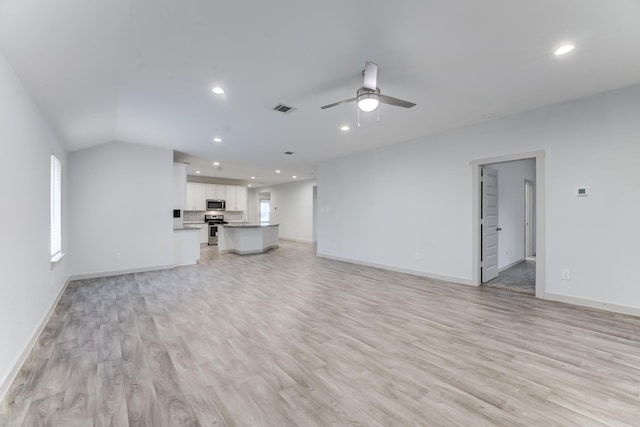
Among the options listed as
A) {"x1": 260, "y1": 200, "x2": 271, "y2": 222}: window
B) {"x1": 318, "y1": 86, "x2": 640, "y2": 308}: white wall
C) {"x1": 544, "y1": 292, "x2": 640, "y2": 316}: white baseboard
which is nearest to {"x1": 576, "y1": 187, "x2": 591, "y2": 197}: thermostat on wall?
{"x1": 318, "y1": 86, "x2": 640, "y2": 308}: white wall

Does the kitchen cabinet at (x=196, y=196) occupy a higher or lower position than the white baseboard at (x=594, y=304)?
higher

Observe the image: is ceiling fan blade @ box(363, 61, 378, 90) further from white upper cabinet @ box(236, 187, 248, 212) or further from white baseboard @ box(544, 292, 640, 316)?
white upper cabinet @ box(236, 187, 248, 212)

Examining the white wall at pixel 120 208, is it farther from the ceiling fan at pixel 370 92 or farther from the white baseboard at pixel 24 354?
the ceiling fan at pixel 370 92

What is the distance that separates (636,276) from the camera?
3281mm

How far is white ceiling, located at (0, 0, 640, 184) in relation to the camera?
1.89 meters

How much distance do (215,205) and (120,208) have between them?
19.1ft

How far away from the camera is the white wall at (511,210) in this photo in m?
5.61

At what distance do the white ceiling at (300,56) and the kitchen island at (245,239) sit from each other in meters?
4.54

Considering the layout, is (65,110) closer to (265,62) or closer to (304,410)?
(265,62)

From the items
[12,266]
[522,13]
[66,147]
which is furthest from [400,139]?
[66,147]

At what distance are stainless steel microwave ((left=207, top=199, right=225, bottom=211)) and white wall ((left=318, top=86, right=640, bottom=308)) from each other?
696 cm

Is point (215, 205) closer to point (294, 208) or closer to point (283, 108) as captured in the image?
point (294, 208)

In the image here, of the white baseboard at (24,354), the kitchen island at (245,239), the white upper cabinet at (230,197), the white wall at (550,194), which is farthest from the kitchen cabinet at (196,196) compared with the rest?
the white baseboard at (24,354)

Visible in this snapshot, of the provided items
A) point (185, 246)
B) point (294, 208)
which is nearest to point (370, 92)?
point (185, 246)
